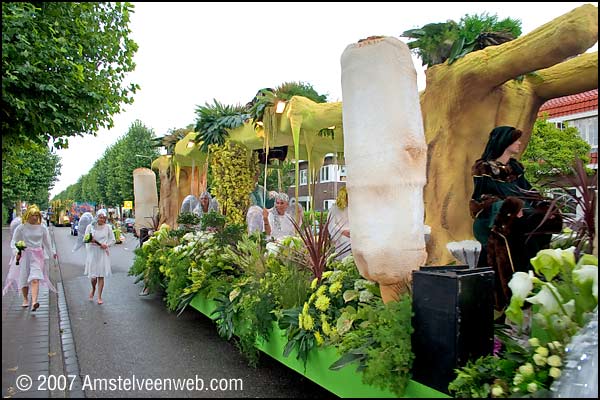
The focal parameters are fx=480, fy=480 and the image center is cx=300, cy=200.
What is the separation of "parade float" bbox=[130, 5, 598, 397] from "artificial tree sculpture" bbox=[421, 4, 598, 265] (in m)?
0.01

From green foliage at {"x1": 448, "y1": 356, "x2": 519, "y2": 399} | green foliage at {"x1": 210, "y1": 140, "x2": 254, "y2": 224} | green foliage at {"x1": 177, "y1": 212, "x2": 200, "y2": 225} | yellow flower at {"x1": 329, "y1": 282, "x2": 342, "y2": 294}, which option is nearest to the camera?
green foliage at {"x1": 448, "y1": 356, "x2": 519, "y2": 399}

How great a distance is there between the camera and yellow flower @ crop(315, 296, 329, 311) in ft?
12.6

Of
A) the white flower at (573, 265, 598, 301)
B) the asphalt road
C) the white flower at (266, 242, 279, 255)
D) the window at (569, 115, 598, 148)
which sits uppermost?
the window at (569, 115, 598, 148)

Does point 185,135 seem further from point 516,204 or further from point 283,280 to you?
point 516,204

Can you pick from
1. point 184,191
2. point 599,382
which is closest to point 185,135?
point 184,191

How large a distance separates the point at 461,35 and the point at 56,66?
168 inches

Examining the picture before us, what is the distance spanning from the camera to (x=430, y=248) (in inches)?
197

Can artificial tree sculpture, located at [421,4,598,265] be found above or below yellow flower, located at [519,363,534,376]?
above

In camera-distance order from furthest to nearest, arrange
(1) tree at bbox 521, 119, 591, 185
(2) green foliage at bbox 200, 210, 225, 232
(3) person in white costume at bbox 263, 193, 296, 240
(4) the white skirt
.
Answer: (1) tree at bbox 521, 119, 591, 185, (4) the white skirt, (3) person in white costume at bbox 263, 193, 296, 240, (2) green foliage at bbox 200, 210, 225, 232

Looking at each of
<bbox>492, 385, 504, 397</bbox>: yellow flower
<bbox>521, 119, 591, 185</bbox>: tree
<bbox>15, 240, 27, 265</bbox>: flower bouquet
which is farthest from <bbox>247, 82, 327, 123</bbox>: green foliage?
<bbox>521, 119, 591, 185</bbox>: tree

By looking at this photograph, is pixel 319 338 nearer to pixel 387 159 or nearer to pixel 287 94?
pixel 387 159

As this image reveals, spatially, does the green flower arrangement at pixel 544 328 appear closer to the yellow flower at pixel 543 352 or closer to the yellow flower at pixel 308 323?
the yellow flower at pixel 543 352

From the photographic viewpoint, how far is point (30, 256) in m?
7.91

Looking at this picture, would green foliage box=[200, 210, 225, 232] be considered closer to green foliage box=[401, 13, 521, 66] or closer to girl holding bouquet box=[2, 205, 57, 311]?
Result: girl holding bouquet box=[2, 205, 57, 311]
